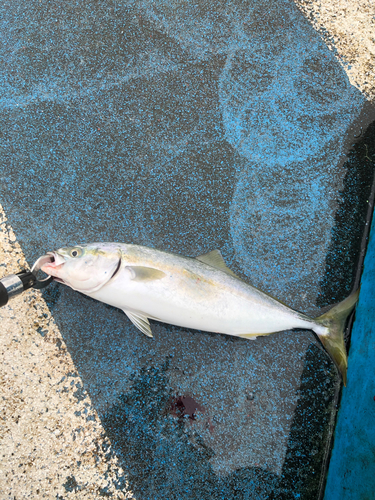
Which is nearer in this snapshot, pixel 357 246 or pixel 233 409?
pixel 233 409

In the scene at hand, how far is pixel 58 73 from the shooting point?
2.97 metres

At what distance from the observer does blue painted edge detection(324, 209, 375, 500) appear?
224cm

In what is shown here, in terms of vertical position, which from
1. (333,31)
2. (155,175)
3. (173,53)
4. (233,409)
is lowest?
(233,409)

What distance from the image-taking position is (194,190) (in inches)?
113

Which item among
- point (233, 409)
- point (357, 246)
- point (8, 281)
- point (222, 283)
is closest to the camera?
point (8, 281)

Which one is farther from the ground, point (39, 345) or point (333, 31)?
point (333, 31)

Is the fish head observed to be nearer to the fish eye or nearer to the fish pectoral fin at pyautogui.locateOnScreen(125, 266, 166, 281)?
the fish eye

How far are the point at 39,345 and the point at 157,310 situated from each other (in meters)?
1.16

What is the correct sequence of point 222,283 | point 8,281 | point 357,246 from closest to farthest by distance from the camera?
point 8,281, point 222,283, point 357,246

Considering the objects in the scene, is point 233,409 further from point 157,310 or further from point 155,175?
point 155,175

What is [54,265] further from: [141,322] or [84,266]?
[141,322]

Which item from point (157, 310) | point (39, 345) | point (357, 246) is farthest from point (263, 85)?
point (39, 345)

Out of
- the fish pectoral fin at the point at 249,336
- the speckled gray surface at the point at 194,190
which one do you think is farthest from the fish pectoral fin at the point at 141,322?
the fish pectoral fin at the point at 249,336

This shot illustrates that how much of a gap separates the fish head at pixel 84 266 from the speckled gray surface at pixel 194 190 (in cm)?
49
